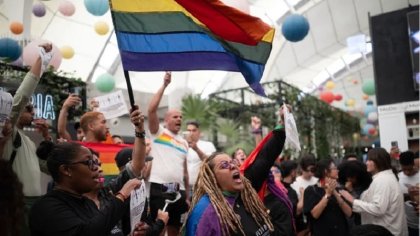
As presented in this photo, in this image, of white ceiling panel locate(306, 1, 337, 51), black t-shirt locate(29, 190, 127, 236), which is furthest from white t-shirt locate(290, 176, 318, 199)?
white ceiling panel locate(306, 1, 337, 51)

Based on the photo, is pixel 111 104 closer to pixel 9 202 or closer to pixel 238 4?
pixel 238 4

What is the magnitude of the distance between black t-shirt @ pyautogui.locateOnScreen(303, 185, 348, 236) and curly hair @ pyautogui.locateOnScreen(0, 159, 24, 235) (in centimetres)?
320

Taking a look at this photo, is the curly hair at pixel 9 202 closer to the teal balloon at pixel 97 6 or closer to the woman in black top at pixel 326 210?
the woman in black top at pixel 326 210

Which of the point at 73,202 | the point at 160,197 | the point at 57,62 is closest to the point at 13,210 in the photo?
the point at 73,202

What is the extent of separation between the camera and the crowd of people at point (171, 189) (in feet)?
7.50

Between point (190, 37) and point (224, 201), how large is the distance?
Answer: 4.17 ft

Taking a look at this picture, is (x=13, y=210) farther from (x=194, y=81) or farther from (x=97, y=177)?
(x=194, y=81)

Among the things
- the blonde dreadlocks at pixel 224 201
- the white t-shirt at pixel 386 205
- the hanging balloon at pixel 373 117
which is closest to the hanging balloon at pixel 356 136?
the hanging balloon at pixel 373 117

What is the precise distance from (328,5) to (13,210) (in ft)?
62.7

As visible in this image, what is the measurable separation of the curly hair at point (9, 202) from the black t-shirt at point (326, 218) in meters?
3.20

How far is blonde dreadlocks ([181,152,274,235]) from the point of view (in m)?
2.74

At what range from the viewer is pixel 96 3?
27.9 ft

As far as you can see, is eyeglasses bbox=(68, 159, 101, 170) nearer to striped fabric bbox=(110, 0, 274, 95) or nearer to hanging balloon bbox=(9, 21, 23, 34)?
striped fabric bbox=(110, 0, 274, 95)

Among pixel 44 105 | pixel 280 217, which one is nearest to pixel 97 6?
pixel 44 105
